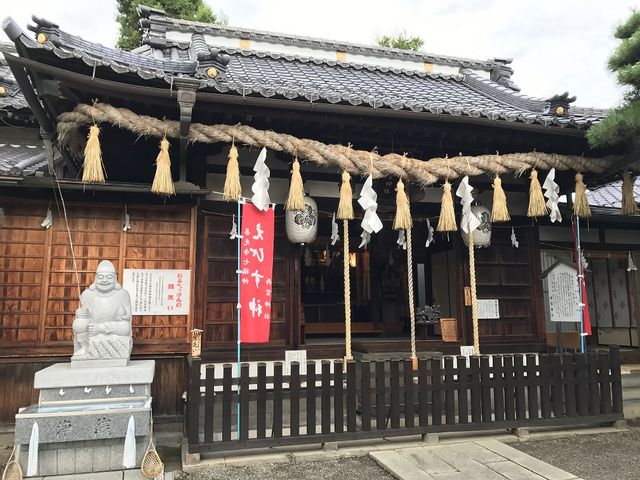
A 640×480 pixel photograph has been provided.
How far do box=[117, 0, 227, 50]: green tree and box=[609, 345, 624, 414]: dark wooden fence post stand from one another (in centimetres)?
2046

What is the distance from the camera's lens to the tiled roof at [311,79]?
18.1ft

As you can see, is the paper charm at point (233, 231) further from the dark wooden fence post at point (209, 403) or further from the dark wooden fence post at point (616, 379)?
the dark wooden fence post at point (616, 379)

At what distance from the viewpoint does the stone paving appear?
4.85m

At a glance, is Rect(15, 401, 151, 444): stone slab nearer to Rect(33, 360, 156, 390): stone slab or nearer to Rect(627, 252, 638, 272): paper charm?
Rect(33, 360, 156, 390): stone slab

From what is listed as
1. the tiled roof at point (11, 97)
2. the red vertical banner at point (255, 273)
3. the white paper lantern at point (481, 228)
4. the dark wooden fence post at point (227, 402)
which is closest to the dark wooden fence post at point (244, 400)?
the dark wooden fence post at point (227, 402)

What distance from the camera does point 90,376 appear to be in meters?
5.32

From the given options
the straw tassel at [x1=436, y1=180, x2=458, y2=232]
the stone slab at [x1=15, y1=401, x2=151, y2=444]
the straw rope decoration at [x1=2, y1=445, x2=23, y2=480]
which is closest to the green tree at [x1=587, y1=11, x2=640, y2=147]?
the straw tassel at [x1=436, y1=180, x2=458, y2=232]

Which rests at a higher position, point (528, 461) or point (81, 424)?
point (81, 424)

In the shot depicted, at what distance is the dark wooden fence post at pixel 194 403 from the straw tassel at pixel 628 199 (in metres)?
6.88

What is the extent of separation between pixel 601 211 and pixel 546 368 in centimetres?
476

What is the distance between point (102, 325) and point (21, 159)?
11.8ft

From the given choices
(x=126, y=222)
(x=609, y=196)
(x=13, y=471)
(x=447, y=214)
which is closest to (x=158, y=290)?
(x=126, y=222)

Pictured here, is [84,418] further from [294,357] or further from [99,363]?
[294,357]

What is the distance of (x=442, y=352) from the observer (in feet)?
27.5
